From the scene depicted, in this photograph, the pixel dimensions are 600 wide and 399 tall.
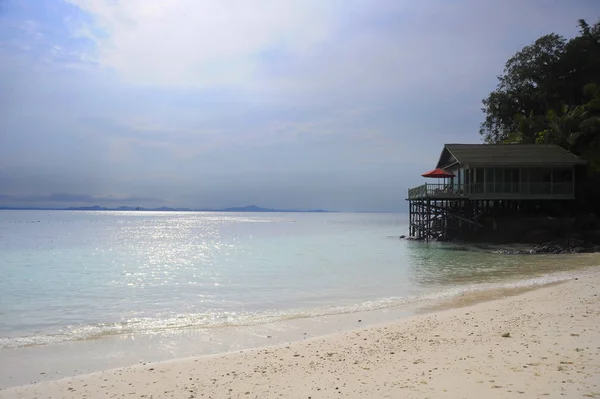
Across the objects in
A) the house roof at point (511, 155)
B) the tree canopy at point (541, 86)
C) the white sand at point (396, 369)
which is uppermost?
the tree canopy at point (541, 86)

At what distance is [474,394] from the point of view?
5469 mm

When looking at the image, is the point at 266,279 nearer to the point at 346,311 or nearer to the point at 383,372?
the point at 346,311

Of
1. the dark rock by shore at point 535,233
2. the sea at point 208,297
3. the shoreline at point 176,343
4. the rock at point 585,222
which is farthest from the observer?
the rock at point 585,222

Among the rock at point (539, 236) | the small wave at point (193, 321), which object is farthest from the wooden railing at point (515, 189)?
the small wave at point (193, 321)

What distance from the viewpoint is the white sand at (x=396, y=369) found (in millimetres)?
5766

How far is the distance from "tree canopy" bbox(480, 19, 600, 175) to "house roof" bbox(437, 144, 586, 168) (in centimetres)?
942

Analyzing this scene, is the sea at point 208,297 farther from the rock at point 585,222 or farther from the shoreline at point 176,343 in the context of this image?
the rock at point 585,222

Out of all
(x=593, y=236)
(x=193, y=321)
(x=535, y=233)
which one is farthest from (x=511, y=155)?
(x=193, y=321)

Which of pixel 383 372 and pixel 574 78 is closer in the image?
pixel 383 372

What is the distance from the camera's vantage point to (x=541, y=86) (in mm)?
50156

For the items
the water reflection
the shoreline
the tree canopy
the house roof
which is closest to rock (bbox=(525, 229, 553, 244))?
the water reflection

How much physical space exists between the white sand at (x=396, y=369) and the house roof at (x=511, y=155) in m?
25.5

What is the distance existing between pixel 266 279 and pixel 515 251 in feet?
56.9

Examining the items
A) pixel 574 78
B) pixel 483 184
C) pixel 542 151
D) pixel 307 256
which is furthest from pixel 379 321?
pixel 574 78
